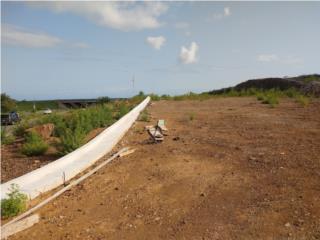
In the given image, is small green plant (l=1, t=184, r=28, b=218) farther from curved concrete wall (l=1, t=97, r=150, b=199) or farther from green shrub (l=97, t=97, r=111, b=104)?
green shrub (l=97, t=97, r=111, b=104)

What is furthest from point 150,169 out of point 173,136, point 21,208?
point 173,136

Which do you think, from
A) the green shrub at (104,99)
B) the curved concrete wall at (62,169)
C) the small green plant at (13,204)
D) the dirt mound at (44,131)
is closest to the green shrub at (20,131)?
the dirt mound at (44,131)

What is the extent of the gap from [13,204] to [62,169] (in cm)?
165

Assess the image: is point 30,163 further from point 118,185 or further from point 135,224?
point 135,224

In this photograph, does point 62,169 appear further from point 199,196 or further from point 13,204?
point 199,196

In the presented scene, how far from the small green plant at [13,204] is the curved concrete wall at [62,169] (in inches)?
4.3

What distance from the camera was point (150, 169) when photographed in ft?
24.7

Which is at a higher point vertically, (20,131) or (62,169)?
(62,169)

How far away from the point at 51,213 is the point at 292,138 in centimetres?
677

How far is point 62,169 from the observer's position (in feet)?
22.9

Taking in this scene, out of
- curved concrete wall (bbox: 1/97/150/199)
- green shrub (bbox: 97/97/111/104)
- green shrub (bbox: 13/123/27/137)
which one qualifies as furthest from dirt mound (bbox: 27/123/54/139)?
green shrub (bbox: 97/97/111/104)

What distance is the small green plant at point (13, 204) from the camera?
5.35m

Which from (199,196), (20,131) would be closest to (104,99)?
(20,131)

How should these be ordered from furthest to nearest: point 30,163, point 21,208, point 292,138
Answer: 1. point 292,138
2. point 30,163
3. point 21,208
